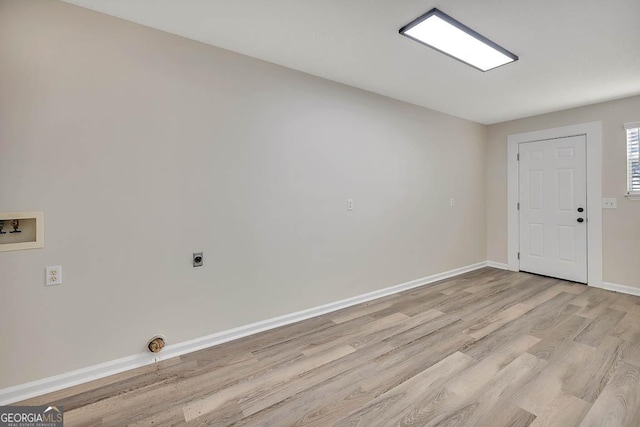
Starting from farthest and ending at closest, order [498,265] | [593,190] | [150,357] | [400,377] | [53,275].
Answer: [498,265], [593,190], [150,357], [400,377], [53,275]

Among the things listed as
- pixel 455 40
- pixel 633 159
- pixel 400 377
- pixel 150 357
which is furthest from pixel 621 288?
pixel 150 357

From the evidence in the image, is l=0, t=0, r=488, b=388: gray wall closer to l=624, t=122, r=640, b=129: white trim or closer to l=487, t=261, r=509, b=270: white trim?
l=487, t=261, r=509, b=270: white trim

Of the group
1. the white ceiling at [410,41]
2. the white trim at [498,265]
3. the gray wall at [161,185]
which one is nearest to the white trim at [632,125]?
the white ceiling at [410,41]

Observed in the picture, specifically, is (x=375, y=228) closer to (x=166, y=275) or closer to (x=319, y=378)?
(x=319, y=378)

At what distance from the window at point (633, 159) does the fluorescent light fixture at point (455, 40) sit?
2.30m

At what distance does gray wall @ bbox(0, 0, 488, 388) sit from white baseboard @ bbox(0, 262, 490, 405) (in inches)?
2.0

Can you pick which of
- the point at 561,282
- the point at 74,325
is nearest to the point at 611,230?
the point at 561,282

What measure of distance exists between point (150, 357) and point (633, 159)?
5.41 m

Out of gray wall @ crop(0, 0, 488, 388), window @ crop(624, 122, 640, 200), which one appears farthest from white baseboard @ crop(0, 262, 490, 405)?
window @ crop(624, 122, 640, 200)

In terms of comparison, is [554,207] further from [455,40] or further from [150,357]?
[150,357]

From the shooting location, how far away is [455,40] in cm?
218

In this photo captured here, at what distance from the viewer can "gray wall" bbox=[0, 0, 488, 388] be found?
1730 millimetres

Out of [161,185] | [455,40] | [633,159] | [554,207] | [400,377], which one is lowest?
[400,377]

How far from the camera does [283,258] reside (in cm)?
269
